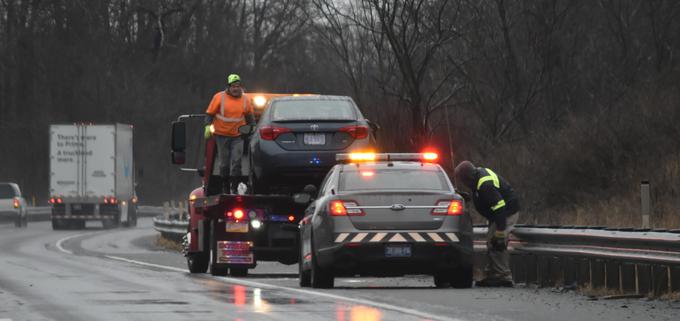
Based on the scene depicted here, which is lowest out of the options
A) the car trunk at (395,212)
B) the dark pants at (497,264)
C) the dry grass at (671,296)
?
the dry grass at (671,296)

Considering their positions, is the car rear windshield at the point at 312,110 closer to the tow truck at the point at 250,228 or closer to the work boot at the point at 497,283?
the tow truck at the point at 250,228

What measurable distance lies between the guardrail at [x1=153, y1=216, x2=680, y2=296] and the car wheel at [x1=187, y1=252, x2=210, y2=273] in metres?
4.64

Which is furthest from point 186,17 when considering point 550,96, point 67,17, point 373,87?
point 550,96

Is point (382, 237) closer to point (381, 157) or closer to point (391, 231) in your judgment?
point (391, 231)

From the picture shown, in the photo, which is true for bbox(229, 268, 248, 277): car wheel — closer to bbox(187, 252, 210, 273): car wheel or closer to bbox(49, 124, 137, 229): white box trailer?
bbox(187, 252, 210, 273): car wheel

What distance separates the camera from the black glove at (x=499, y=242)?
62.2 ft

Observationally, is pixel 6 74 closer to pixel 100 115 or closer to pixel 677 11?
pixel 100 115

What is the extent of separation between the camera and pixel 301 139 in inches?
834

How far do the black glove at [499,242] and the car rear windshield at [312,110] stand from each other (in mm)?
3211

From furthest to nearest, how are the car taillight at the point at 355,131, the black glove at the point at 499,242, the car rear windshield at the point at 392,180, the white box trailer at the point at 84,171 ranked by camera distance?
the white box trailer at the point at 84,171 < the car taillight at the point at 355,131 < the black glove at the point at 499,242 < the car rear windshield at the point at 392,180

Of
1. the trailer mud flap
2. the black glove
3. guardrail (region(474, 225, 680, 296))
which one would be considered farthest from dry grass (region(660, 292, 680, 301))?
the trailer mud flap

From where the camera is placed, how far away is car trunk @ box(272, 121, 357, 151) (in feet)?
69.3

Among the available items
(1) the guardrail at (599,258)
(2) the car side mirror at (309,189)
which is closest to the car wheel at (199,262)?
(2) the car side mirror at (309,189)

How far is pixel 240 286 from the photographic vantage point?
19.4 m
